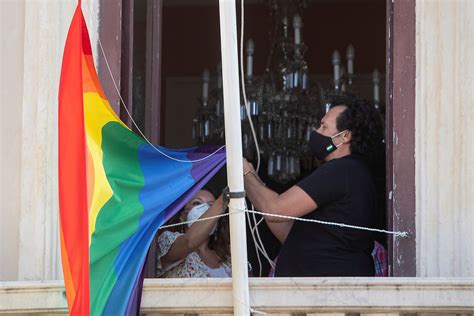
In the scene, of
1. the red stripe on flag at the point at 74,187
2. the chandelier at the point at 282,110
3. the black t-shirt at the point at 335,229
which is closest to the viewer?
the red stripe on flag at the point at 74,187

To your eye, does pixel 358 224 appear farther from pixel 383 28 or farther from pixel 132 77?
pixel 383 28

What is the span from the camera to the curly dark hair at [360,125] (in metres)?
5.69

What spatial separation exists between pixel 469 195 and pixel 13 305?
6.60 ft

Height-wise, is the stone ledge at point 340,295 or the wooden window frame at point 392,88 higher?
the wooden window frame at point 392,88

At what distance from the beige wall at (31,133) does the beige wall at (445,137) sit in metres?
1.54

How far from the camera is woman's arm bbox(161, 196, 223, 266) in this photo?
5602 mm

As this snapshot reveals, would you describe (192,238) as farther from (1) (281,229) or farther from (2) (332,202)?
(2) (332,202)

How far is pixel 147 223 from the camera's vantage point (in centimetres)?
516

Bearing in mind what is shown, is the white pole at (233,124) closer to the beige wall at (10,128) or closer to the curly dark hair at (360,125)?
the curly dark hair at (360,125)

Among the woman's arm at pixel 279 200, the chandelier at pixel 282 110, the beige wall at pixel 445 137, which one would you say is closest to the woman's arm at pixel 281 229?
the woman's arm at pixel 279 200

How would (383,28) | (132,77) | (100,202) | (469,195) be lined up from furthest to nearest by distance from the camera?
(383,28)
(132,77)
(469,195)
(100,202)

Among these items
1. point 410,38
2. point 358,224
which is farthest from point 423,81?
point 358,224

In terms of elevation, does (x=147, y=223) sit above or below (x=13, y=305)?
above

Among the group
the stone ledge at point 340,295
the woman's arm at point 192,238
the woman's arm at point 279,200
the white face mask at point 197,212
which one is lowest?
the stone ledge at point 340,295
